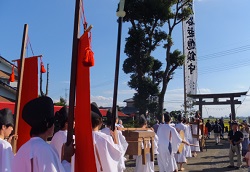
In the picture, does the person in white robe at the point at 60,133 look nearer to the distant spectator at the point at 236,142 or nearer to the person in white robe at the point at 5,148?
the person in white robe at the point at 5,148

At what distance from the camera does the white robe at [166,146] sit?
920 centimetres

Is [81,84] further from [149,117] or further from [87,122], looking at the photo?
[149,117]

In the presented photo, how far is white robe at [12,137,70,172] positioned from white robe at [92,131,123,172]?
1.79 metres

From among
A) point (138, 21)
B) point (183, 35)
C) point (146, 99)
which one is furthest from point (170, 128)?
point (183, 35)

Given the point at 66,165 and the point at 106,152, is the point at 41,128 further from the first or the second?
the point at 106,152

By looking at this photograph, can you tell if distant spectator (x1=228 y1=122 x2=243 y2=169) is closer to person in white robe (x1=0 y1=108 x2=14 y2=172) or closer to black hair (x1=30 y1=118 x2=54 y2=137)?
person in white robe (x1=0 y1=108 x2=14 y2=172)

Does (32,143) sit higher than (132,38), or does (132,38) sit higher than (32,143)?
(132,38)

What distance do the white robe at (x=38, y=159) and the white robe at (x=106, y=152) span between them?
5.87 feet

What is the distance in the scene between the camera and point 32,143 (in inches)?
112

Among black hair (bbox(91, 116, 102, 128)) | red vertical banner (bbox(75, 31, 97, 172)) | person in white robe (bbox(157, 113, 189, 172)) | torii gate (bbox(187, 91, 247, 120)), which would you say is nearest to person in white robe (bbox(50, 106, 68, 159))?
black hair (bbox(91, 116, 102, 128))

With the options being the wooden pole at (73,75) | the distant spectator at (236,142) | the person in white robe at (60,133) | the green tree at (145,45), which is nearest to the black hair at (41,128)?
the wooden pole at (73,75)

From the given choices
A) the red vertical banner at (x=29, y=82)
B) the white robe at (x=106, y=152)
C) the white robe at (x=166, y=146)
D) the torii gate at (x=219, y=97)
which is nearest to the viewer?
the white robe at (x=106, y=152)

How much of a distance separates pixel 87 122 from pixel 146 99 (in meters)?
15.9

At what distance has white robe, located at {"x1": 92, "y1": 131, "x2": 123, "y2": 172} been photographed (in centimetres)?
460
